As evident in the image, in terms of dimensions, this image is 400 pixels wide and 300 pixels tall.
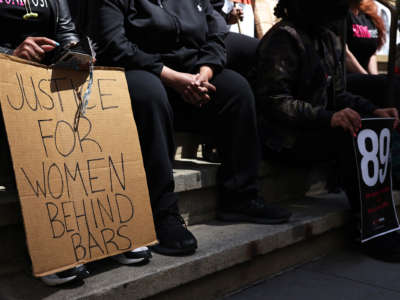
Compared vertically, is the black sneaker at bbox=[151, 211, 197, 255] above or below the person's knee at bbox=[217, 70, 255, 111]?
below

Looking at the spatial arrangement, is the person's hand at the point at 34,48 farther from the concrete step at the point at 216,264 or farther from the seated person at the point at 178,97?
the concrete step at the point at 216,264

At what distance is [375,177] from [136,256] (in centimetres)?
121

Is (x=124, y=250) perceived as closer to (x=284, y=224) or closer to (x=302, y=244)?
(x=284, y=224)

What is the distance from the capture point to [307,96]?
2.17 metres

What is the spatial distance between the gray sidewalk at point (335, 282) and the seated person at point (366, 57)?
3.30ft

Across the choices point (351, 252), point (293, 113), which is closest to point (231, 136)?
point (293, 113)

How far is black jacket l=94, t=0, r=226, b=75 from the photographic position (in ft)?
5.56

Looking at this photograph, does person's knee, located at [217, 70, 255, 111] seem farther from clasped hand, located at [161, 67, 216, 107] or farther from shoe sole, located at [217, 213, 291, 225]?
shoe sole, located at [217, 213, 291, 225]

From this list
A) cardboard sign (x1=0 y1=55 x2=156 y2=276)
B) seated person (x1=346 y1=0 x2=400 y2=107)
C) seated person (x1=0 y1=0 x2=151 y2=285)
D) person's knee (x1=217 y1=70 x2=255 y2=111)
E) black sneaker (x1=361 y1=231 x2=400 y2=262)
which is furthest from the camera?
seated person (x1=346 y1=0 x2=400 y2=107)

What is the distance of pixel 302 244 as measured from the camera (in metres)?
1.99

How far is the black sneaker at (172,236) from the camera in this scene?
1.53 m

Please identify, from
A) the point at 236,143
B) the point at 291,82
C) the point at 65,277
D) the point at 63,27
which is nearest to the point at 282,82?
the point at 291,82

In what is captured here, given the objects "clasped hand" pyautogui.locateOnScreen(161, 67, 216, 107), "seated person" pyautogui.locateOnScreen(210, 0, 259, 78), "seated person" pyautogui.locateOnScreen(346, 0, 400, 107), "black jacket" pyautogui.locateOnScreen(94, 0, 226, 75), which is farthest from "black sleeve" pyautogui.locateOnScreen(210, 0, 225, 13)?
"seated person" pyautogui.locateOnScreen(346, 0, 400, 107)

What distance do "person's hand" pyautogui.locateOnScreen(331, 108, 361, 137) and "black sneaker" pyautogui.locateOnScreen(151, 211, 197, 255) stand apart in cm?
85
